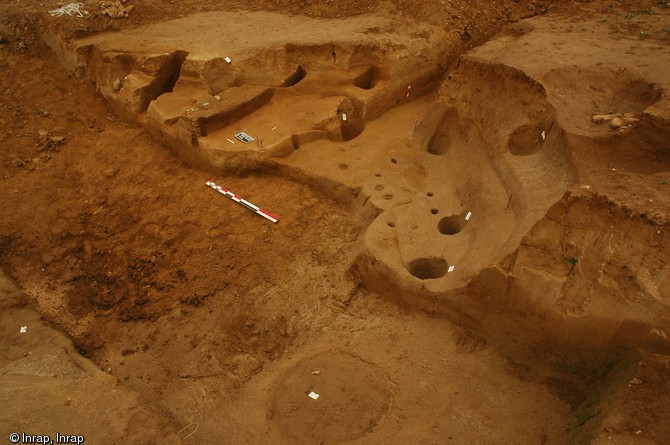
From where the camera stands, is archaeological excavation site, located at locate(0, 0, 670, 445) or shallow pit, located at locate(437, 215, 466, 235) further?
shallow pit, located at locate(437, 215, 466, 235)

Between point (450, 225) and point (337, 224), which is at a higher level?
point (450, 225)

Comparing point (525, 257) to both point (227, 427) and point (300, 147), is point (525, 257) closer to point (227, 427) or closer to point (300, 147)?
point (227, 427)

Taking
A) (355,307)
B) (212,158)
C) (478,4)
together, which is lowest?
(355,307)

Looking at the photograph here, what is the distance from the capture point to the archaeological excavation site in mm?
4402

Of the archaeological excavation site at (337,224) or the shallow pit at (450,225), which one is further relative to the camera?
the shallow pit at (450,225)

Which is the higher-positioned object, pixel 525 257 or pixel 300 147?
pixel 525 257

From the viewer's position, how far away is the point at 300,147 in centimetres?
710

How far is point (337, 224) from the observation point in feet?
20.9

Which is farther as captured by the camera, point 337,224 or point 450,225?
point 337,224

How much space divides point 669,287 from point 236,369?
369cm

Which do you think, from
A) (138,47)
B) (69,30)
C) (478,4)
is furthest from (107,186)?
(478,4)

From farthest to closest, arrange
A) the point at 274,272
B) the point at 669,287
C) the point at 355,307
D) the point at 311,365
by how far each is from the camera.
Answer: the point at 274,272, the point at 355,307, the point at 311,365, the point at 669,287

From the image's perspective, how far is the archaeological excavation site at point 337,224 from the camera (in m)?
4.40

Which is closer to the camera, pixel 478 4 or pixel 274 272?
pixel 274 272
